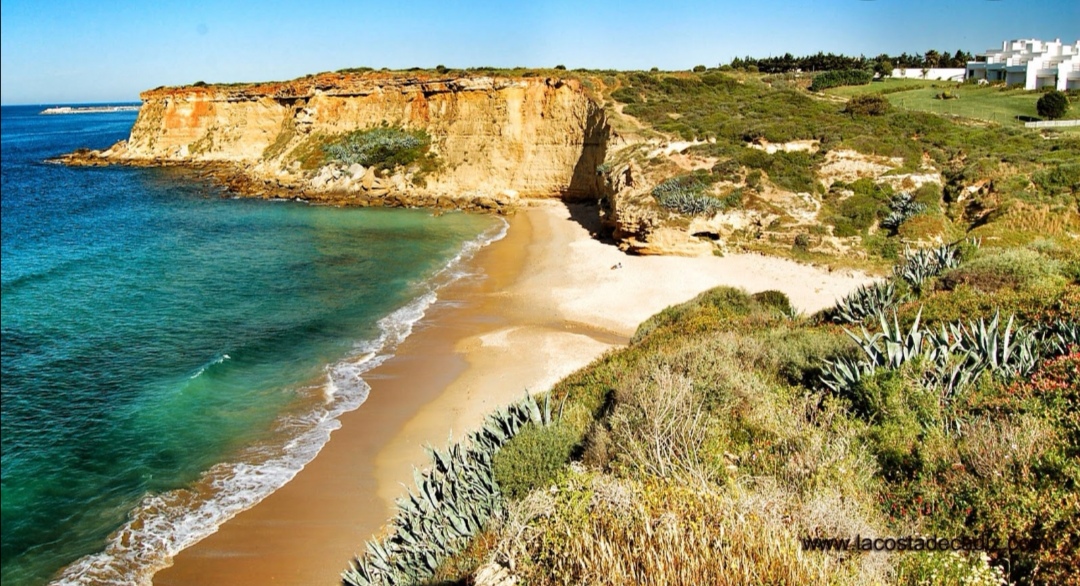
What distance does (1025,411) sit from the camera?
6.20 metres

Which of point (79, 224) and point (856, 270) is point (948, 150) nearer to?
point (856, 270)

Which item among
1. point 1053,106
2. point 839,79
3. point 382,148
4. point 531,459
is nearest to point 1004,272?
point 531,459

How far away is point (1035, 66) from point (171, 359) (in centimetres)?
5403

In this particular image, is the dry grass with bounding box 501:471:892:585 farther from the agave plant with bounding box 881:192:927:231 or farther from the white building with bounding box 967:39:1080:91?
the white building with bounding box 967:39:1080:91

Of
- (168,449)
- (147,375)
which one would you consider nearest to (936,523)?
(168,449)

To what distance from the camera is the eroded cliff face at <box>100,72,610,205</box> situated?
138 ft

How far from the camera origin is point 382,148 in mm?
47562

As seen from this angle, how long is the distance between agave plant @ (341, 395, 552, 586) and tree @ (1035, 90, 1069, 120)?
3805 centimetres

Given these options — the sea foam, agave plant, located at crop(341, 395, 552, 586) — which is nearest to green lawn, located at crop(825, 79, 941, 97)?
the sea foam

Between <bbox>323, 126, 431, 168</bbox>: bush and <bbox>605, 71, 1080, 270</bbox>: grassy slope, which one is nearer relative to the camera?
<bbox>605, 71, 1080, 270</bbox>: grassy slope

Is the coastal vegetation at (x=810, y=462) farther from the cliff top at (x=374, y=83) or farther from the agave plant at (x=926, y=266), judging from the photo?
the cliff top at (x=374, y=83)

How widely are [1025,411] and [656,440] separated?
360 centimetres

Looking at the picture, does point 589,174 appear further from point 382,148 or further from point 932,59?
point 932,59

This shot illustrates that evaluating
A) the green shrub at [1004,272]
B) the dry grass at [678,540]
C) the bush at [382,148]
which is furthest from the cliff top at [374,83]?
the dry grass at [678,540]
